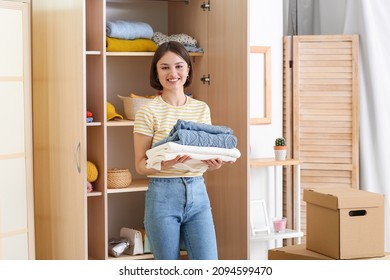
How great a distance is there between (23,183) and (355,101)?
1.94m

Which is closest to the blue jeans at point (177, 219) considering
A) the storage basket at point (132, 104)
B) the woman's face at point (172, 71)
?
the woman's face at point (172, 71)

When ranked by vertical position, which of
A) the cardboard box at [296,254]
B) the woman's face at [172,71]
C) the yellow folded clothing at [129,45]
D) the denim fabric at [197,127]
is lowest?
the cardboard box at [296,254]

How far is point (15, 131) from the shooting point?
4102 millimetres

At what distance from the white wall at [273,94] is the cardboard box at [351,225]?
1090 mm

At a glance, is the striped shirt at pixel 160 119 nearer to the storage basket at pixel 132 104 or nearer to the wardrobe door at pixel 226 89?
the wardrobe door at pixel 226 89

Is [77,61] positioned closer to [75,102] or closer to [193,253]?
[75,102]

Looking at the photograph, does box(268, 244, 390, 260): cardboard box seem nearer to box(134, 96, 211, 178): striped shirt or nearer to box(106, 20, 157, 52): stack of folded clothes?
box(134, 96, 211, 178): striped shirt

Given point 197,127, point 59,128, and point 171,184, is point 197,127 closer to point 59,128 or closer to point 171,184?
point 171,184

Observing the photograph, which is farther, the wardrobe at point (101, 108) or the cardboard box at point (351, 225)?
the wardrobe at point (101, 108)

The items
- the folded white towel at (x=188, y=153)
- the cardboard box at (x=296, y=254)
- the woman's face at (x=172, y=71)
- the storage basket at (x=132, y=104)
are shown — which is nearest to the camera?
the folded white towel at (x=188, y=153)

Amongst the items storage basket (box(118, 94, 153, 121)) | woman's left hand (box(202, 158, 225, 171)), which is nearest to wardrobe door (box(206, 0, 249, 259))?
storage basket (box(118, 94, 153, 121))

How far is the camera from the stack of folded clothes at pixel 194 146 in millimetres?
3014

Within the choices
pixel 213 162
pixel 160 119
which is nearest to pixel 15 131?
pixel 160 119

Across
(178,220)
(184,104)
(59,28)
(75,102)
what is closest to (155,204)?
(178,220)
